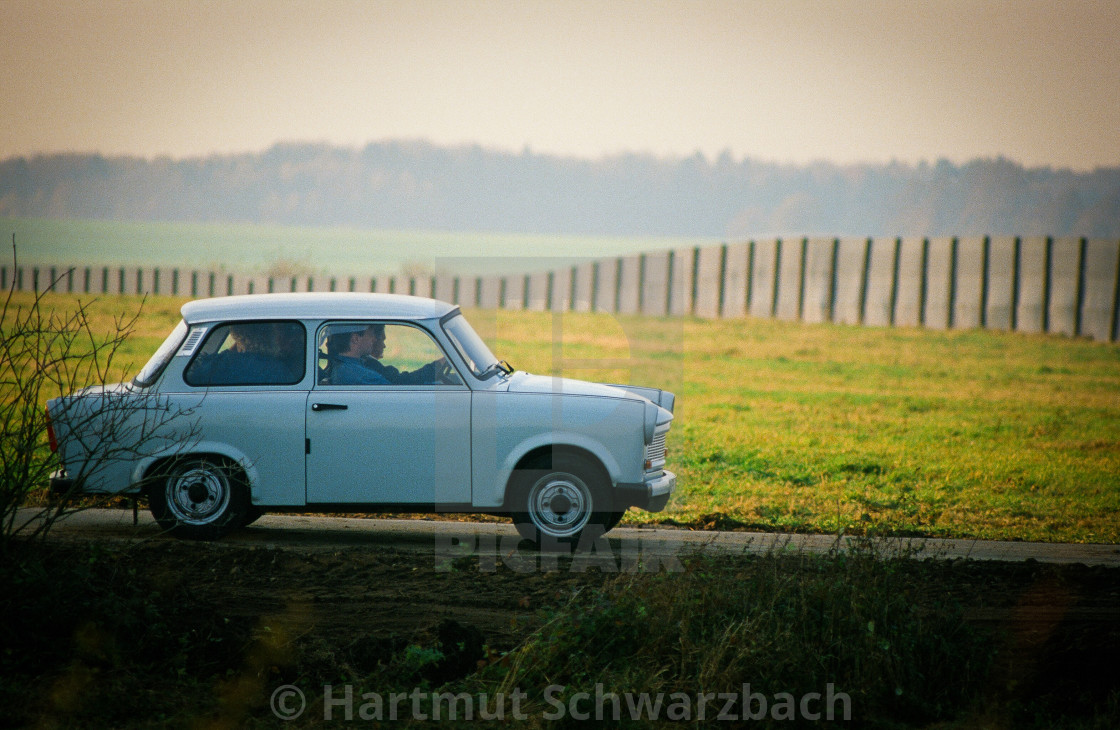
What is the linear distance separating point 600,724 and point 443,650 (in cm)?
104

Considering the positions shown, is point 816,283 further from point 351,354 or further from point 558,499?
point 351,354

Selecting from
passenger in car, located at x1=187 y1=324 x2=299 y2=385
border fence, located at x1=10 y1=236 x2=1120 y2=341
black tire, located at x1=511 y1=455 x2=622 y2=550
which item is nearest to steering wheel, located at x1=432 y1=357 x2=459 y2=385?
black tire, located at x1=511 y1=455 x2=622 y2=550

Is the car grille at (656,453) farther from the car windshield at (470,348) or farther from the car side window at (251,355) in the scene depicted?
the car side window at (251,355)

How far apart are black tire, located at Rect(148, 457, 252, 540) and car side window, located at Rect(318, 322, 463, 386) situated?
1.08 m

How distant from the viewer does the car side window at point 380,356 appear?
25.9 feet

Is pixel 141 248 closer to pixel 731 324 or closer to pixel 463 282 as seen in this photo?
pixel 463 282

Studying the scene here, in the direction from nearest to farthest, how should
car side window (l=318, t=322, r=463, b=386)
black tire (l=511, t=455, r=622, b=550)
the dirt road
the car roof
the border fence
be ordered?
the dirt road < black tire (l=511, t=455, r=622, b=550) < car side window (l=318, t=322, r=463, b=386) < the car roof < the border fence

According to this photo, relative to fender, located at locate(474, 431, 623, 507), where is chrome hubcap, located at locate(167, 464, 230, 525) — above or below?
below

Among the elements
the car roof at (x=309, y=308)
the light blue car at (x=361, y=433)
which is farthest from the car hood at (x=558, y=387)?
the car roof at (x=309, y=308)

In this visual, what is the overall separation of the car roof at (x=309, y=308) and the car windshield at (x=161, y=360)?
0.12 metres

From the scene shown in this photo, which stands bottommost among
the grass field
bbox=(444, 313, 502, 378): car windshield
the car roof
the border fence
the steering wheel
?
the grass field

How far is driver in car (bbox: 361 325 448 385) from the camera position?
7902 mm

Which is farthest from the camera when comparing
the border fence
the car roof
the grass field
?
the border fence

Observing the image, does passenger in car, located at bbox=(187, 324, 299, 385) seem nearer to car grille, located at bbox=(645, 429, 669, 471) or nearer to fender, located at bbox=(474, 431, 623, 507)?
fender, located at bbox=(474, 431, 623, 507)
